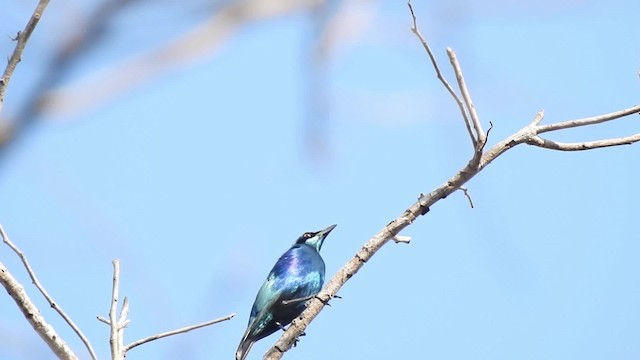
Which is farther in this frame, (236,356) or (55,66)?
(236,356)

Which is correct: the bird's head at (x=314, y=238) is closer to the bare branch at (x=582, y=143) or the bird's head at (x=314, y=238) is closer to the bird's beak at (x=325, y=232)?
the bird's beak at (x=325, y=232)

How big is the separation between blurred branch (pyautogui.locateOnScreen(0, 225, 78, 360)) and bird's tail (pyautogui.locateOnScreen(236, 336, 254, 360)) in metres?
2.43

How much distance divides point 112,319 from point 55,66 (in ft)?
3.58

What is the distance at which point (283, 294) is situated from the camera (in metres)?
6.39

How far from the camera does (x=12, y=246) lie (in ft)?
11.7

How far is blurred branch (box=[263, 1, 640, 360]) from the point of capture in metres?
3.62

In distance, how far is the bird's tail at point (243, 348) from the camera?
19.6 ft

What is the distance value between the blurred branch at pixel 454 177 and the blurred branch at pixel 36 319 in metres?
0.92

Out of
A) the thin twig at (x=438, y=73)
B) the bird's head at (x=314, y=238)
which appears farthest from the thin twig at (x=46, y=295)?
the bird's head at (x=314, y=238)

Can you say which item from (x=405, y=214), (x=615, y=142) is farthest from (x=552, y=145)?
(x=405, y=214)

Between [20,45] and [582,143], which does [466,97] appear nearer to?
[582,143]

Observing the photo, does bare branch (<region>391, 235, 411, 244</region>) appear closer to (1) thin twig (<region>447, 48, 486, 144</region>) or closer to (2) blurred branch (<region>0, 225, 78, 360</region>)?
(1) thin twig (<region>447, 48, 486, 144</region>)

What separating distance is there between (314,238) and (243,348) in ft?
5.25

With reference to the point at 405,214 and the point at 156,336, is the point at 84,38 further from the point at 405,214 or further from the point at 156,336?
the point at 405,214
